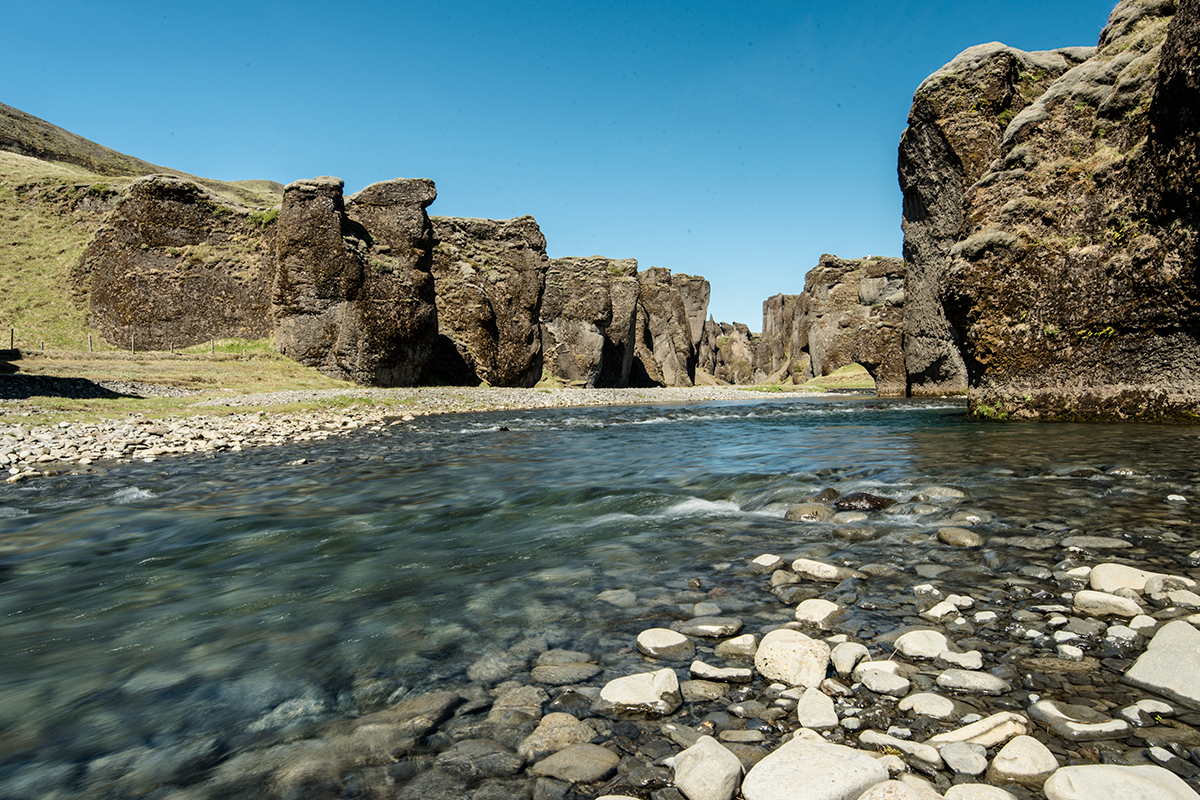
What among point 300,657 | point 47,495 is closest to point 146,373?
point 47,495

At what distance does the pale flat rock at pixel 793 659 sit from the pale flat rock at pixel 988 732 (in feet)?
1.77

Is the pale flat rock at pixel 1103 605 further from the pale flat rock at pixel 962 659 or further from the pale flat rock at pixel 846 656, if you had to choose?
the pale flat rock at pixel 846 656

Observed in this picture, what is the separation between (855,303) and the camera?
59.7m

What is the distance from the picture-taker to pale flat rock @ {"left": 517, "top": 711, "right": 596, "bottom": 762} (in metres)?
2.28

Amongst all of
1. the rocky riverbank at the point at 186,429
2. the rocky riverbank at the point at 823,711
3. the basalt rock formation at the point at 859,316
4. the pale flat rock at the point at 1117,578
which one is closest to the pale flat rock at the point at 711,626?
the rocky riverbank at the point at 823,711

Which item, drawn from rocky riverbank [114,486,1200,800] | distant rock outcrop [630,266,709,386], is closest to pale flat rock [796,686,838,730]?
rocky riverbank [114,486,1200,800]

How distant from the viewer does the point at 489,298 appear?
148ft

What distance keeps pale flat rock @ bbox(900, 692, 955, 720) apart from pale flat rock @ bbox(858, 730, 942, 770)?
0.70 feet

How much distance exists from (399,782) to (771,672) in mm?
1580

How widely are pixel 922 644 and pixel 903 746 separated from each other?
2.74 ft

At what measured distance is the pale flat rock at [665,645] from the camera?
2996mm

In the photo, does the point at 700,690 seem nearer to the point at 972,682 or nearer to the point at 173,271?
the point at 972,682

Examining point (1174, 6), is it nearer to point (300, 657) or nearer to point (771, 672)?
point (771, 672)

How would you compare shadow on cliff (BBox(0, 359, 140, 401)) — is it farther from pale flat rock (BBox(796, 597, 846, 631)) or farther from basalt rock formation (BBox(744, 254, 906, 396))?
basalt rock formation (BBox(744, 254, 906, 396))
